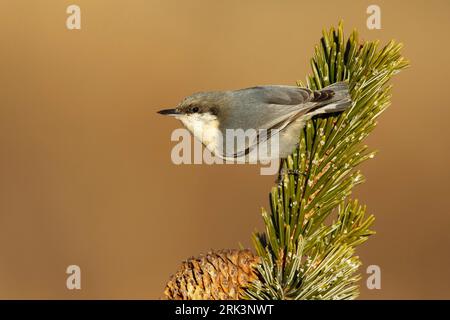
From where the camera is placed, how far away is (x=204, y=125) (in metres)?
1.58

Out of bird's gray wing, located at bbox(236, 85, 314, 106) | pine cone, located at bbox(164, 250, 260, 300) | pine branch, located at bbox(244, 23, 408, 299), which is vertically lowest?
pine cone, located at bbox(164, 250, 260, 300)

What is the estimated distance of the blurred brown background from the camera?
2615 mm

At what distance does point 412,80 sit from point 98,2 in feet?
5.94

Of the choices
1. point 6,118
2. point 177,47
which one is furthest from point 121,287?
point 177,47

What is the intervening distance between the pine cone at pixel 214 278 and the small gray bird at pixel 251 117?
372 mm

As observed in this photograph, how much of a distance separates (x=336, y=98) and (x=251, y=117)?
385 mm

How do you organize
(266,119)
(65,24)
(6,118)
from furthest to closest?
1. (65,24)
2. (6,118)
3. (266,119)

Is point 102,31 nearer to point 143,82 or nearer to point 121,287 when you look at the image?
point 143,82

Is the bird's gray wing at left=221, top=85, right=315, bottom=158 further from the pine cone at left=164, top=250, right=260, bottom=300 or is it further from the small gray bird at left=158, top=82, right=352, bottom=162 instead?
the pine cone at left=164, top=250, right=260, bottom=300

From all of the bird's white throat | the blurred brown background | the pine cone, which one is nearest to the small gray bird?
the bird's white throat

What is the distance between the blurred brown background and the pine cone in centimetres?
152

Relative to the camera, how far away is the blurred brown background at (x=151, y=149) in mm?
2615

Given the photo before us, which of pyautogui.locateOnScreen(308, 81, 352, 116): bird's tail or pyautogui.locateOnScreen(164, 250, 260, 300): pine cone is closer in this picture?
pyautogui.locateOnScreen(164, 250, 260, 300): pine cone

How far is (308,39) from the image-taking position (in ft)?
10.1
